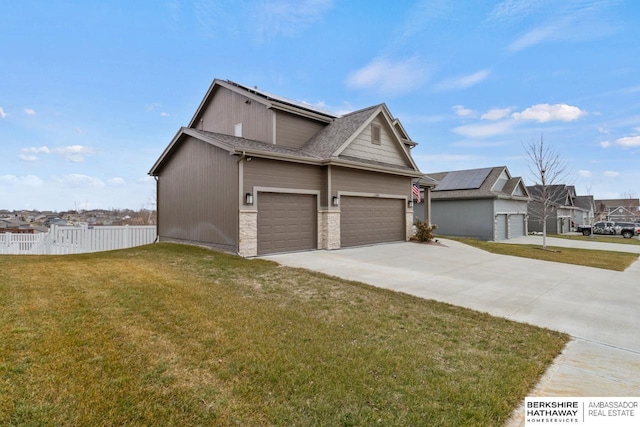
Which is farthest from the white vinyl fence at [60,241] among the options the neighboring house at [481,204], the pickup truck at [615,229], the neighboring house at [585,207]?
the neighboring house at [585,207]

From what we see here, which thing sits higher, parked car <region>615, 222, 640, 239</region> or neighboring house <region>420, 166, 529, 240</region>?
neighboring house <region>420, 166, 529, 240</region>

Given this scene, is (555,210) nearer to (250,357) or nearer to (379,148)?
(379,148)

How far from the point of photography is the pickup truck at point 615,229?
32125 mm

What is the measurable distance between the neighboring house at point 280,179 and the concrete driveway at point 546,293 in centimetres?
130

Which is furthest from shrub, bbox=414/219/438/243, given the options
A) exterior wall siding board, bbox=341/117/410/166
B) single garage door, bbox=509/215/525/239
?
single garage door, bbox=509/215/525/239

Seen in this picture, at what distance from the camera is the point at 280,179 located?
11.5 meters

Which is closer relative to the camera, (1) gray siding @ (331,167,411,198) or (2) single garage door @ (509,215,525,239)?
(1) gray siding @ (331,167,411,198)

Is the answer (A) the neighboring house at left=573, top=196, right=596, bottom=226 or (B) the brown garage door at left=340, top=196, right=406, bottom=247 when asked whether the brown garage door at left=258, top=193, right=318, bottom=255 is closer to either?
(B) the brown garage door at left=340, top=196, right=406, bottom=247

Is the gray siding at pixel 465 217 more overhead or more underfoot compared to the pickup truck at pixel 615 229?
more overhead

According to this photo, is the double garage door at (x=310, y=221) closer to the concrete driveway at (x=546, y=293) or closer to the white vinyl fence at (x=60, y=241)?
the concrete driveway at (x=546, y=293)

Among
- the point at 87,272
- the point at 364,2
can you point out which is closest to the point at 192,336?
the point at 87,272

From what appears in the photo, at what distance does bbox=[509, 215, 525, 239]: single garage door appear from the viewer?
25.7 metres

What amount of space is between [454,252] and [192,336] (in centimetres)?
1145

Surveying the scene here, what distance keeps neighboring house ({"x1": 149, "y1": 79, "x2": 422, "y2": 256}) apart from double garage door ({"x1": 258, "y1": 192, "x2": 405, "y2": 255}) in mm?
39
